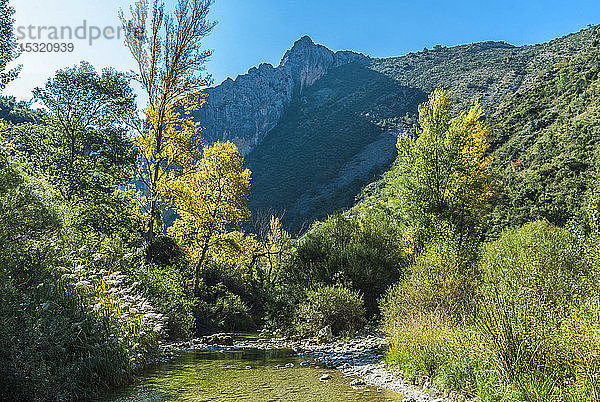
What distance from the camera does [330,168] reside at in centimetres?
7481

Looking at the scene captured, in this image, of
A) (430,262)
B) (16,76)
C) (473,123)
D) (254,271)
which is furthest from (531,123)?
(16,76)

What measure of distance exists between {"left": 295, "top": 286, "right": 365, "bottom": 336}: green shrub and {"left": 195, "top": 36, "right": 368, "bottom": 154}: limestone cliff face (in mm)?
89740

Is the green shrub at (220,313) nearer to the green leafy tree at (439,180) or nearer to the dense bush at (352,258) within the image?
the dense bush at (352,258)

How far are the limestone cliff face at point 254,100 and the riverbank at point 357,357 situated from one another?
296ft

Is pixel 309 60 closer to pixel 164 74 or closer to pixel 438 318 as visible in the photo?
pixel 164 74

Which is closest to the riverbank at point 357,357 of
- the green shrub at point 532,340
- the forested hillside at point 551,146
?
the green shrub at point 532,340

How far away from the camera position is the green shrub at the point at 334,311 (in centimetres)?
1357

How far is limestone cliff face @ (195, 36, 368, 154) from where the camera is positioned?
105 metres

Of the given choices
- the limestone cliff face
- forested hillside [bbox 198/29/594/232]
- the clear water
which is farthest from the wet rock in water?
the limestone cliff face

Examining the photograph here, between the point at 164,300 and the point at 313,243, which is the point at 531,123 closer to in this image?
the point at 313,243

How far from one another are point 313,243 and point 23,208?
12252mm

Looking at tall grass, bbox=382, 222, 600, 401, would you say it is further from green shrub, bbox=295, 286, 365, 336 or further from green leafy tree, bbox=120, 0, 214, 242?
green leafy tree, bbox=120, 0, 214, 242

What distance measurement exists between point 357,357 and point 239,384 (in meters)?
3.93

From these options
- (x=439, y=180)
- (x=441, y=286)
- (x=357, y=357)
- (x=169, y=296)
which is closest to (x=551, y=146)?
(x=439, y=180)
